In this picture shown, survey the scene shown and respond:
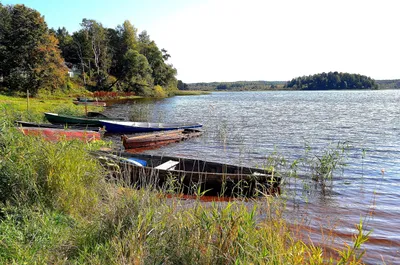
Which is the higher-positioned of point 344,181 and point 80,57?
point 80,57

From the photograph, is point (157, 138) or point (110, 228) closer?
point (110, 228)

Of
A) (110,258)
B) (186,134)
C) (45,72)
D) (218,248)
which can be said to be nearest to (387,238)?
(218,248)

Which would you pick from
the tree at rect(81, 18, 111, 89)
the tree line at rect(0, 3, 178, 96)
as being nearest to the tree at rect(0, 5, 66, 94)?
the tree line at rect(0, 3, 178, 96)

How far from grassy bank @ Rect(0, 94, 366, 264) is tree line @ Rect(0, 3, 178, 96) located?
41768 millimetres

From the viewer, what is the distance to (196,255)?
3.67m

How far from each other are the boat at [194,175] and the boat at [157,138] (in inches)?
204

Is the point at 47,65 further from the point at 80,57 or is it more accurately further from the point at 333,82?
the point at 333,82

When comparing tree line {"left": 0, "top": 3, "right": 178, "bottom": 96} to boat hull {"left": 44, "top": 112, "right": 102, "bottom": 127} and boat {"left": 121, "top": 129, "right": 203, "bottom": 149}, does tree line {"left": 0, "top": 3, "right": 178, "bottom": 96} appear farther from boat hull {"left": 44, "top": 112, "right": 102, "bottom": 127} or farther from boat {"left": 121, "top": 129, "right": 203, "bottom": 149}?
boat {"left": 121, "top": 129, "right": 203, "bottom": 149}

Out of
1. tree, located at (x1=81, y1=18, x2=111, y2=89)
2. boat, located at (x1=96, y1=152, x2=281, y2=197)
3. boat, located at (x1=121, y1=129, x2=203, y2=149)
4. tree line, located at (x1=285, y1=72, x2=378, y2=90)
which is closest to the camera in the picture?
boat, located at (x1=96, y1=152, x2=281, y2=197)

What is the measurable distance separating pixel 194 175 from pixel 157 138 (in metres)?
9.31

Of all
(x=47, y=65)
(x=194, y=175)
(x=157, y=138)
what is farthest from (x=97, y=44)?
(x=194, y=175)

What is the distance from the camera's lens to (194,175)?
905 centimetres

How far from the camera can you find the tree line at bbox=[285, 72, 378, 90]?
148750 millimetres

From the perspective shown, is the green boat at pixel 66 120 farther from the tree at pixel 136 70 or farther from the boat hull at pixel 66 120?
the tree at pixel 136 70
